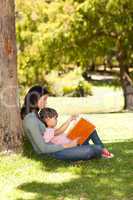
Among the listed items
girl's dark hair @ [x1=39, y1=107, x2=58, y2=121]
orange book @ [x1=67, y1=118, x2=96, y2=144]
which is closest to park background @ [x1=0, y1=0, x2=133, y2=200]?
orange book @ [x1=67, y1=118, x2=96, y2=144]

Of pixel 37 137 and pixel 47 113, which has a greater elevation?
pixel 47 113

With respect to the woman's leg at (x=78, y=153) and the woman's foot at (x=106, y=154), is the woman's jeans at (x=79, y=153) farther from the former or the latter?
the woman's foot at (x=106, y=154)

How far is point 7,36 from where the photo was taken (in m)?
7.55

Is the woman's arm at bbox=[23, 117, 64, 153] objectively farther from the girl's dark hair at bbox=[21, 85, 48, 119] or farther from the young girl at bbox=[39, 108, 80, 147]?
the girl's dark hair at bbox=[21, 85, 48, 119]

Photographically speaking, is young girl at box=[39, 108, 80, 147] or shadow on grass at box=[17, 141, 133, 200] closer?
shadow on grass at box=[17, 141, 133, 200]

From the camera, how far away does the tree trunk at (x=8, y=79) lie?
753 cm

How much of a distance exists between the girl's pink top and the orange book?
155 millimetres

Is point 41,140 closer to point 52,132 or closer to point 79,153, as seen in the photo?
point 52,132

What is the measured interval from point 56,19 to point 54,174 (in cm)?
1587

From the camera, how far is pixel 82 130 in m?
7.95

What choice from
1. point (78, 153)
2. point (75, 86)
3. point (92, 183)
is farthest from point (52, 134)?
point (75, 86)

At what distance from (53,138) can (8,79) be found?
1018 millimetres

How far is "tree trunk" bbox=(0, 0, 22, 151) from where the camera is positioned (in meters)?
7.53

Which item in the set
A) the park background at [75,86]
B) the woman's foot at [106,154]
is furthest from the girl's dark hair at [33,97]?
the woman's foot at [106,154]
